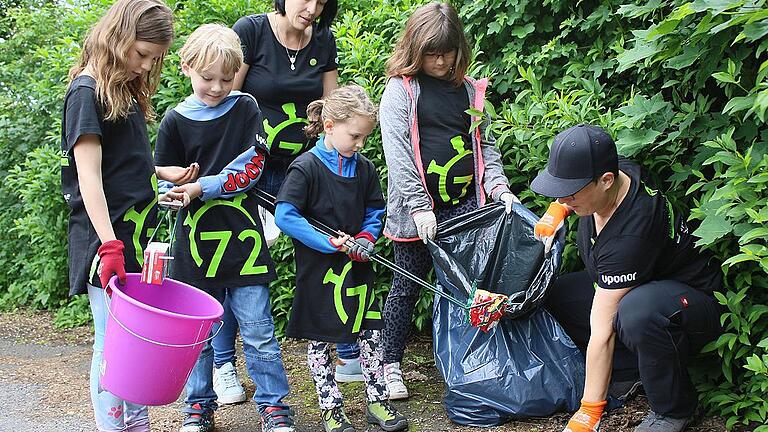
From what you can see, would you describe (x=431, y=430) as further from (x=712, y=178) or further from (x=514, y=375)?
(x=712, y=178)

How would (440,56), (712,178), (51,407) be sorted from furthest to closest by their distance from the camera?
(51,407) < (440,56) < (712,178)

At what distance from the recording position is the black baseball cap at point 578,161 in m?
3.37

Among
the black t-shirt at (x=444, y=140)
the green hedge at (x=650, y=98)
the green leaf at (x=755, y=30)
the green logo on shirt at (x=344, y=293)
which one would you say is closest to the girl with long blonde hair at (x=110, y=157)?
the green logo on shirt at (x=344, y=293)

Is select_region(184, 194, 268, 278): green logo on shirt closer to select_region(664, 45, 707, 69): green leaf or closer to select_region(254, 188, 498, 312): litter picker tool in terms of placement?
select_region(254, 188, 498, 312): litter picker tool

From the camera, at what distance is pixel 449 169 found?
4.14 metres

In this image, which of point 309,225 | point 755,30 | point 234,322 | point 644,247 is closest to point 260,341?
point 234,322

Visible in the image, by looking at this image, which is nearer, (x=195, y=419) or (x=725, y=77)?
(x=725, y=77)

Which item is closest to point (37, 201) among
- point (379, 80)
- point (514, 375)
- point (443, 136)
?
point (379, 80)

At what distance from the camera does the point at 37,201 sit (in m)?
6.50

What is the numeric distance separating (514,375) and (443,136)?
1.17 meters

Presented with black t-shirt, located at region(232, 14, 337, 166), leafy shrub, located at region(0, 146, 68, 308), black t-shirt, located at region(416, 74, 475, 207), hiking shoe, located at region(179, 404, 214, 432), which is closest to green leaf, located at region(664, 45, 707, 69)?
black t-shirt, located at region(416, 74, 475, 207)

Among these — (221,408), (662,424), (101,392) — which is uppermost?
(101,392)

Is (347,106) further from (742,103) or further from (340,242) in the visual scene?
(742,103)

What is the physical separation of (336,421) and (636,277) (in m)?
1.44
